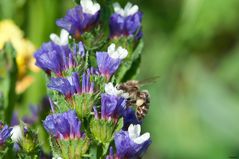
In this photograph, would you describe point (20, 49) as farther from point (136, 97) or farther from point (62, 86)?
point (62, 86)

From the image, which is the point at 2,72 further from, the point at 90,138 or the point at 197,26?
the point at 197,26

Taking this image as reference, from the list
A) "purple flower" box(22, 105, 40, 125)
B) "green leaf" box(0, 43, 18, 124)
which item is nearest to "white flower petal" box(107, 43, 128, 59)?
"green leaf" box(0, 43, 18, 124)

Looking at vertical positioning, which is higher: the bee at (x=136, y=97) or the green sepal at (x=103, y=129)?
the bee at (x=136, y=97)

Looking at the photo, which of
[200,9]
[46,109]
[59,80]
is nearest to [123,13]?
[59,80]

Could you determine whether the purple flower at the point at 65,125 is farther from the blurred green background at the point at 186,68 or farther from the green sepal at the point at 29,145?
the blurred green background at the point at 186,68

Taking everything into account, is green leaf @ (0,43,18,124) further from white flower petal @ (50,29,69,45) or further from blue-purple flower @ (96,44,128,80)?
blue-purple flower @ (96,44,128,80)

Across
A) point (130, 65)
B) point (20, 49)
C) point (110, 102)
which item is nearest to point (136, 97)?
point (130, 65)

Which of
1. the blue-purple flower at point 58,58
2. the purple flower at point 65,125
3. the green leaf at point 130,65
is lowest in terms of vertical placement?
the purple flower at point 65,125

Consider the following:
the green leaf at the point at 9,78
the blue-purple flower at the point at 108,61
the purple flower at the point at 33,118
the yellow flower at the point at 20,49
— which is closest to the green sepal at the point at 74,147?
A: the blue-purple flower at the point at 108,61
